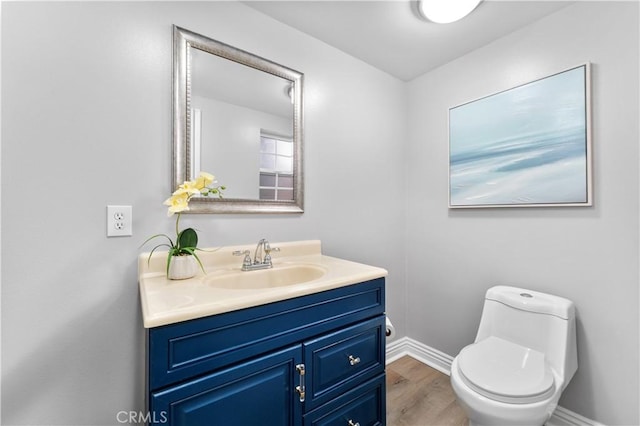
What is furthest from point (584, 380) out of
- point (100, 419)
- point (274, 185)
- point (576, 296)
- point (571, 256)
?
point (100, 419)

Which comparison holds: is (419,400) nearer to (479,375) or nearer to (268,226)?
(479,375)

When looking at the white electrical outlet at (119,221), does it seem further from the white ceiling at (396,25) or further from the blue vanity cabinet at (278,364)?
the white ceiling at (396,25)

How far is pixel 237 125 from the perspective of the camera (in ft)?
4.61

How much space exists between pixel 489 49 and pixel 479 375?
1.91 meters

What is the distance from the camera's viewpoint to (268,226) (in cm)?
150

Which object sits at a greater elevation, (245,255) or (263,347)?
(245,255)

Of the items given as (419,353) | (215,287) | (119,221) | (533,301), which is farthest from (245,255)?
(419,353)

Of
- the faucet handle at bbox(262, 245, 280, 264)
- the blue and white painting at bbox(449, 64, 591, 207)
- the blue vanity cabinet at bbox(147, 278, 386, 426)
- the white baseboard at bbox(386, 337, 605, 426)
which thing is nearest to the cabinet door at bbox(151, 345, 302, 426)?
the blue vanity cabinet at bbox(147, 278, 386, 426)

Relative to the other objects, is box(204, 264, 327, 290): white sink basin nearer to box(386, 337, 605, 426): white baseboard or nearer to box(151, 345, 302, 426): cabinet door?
box(151, 345, 302, 426): cabinet door

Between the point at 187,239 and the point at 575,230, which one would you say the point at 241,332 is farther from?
the point at 575,230

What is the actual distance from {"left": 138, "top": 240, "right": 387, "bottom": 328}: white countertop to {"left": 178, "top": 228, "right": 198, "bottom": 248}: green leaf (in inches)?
4.2

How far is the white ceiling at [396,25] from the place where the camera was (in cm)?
143

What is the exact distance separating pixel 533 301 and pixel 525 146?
0.87 m

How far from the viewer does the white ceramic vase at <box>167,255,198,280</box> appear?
109 centimetres
